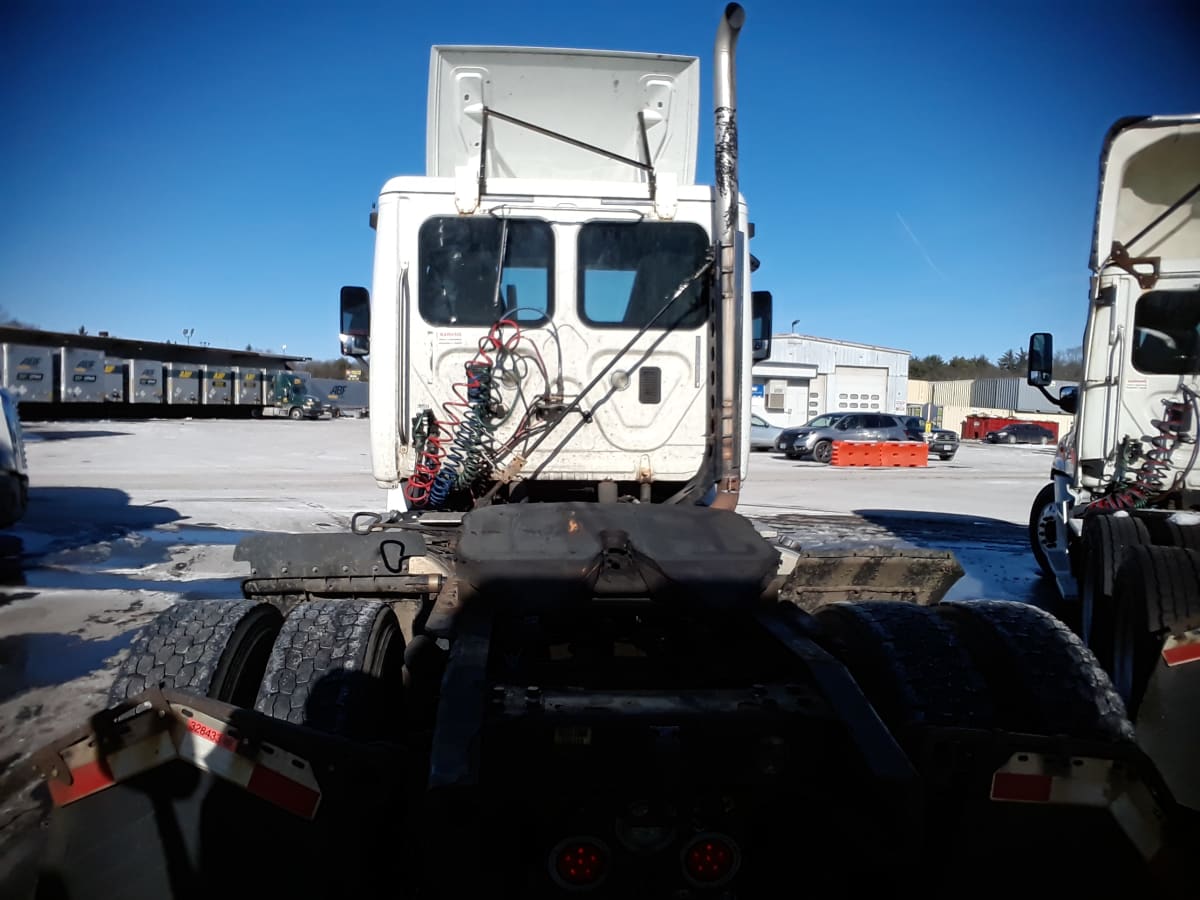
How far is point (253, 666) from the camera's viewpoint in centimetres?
292

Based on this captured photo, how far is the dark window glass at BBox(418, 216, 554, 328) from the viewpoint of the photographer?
4348 millimetres

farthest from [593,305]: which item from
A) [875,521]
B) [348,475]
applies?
[348,475]

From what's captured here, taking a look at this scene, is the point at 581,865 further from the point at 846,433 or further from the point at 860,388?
the point at 860,388

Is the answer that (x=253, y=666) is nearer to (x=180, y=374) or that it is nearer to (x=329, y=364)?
(x=180, y=374)

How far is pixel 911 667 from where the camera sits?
2627mm

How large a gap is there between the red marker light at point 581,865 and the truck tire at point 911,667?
1.03 meters

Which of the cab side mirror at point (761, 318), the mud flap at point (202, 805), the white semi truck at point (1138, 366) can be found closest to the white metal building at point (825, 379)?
the white semi truck at point (1138, 366)

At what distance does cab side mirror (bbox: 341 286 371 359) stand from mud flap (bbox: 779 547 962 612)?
280 cm

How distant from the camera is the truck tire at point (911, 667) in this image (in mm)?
2523

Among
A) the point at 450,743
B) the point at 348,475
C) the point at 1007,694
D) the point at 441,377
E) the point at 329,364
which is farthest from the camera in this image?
the point at 329,364

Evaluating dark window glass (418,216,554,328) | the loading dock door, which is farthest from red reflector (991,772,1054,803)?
the loading dock door

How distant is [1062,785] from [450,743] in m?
1.58

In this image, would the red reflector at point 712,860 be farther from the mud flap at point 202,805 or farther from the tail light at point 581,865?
the mud flap at point 202,805

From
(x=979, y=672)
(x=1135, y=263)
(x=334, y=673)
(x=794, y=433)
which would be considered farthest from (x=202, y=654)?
(x=794, y=433)
